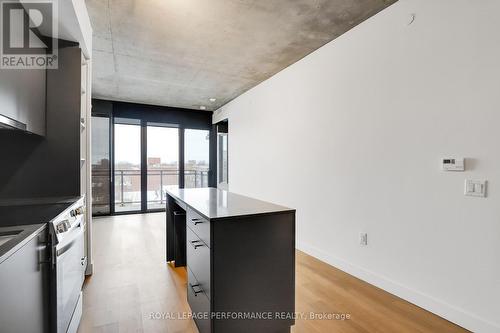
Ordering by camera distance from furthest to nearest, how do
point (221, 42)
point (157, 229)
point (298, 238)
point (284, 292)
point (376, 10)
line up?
point (157, 229) < point (298, 238) < point (221, 42) < point (376, 10) < point (284, 292)

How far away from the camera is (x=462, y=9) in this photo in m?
1.98

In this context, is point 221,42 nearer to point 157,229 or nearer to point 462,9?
point 462,9

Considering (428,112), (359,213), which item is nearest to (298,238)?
(359,213)

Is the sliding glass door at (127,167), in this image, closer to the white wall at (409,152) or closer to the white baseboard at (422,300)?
the white wall at (409,152)

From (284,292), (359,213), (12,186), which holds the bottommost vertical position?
(284,292)

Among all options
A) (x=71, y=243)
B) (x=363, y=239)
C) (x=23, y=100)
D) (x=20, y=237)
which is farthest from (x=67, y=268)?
(x=363, y=239)

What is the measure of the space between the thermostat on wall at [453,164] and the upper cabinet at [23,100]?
309 cm

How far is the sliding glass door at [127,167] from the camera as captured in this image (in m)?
6.32

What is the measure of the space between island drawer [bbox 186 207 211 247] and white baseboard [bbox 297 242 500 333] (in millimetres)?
1956

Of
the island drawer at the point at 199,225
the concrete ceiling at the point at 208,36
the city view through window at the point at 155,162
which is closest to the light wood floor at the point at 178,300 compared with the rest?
the island drawer at the point at 199,225

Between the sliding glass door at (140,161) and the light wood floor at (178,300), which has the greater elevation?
the sliding glass door at (140,161)

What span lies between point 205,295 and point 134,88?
4.74m

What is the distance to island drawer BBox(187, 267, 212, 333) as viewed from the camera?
64.6 inches

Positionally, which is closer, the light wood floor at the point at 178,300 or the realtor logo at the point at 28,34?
the realtor logo at the point at 28,34
